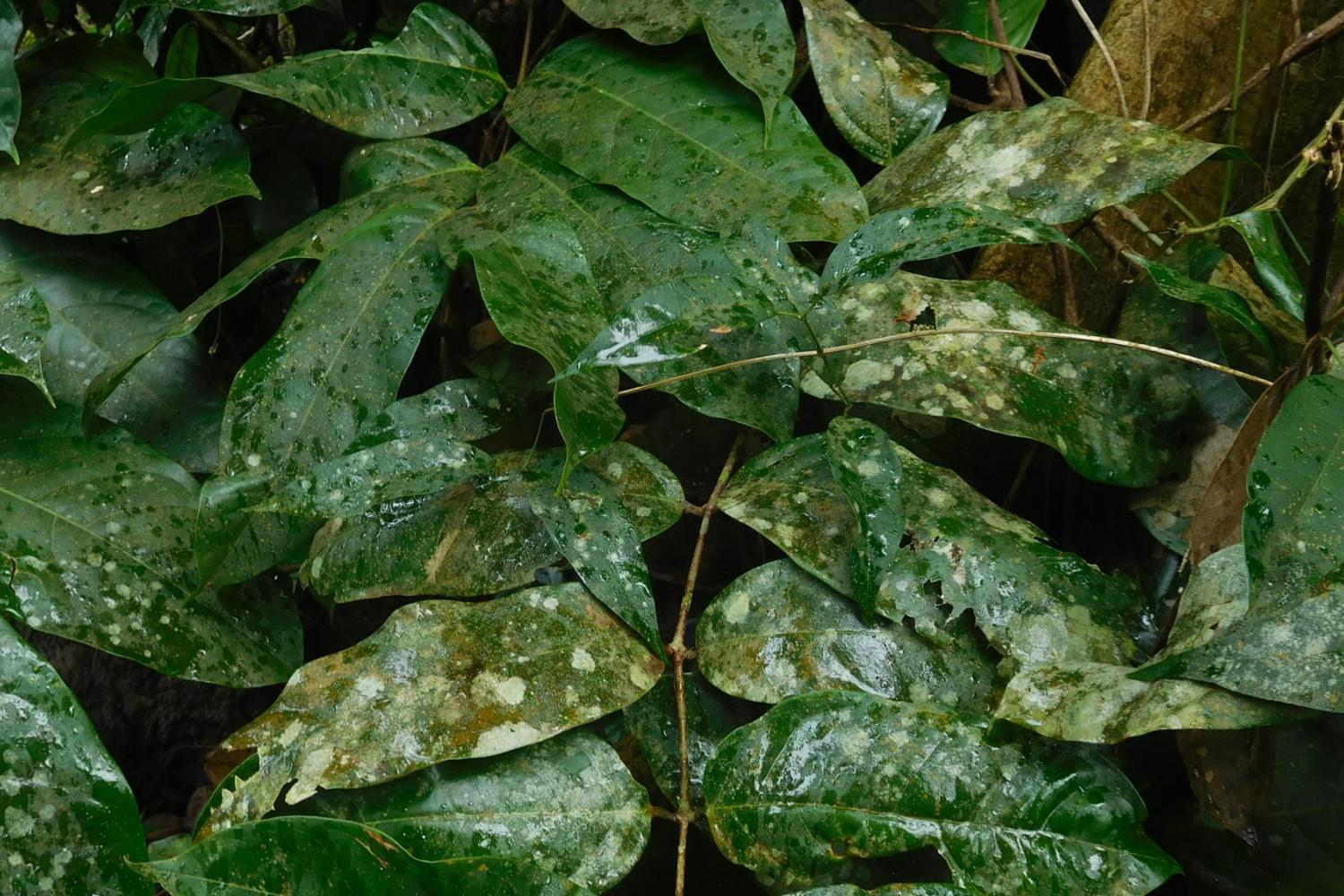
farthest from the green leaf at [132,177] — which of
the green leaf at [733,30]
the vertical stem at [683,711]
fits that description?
the vertical stem at [683,711]

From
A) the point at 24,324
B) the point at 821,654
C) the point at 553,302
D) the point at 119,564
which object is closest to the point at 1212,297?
the point at 821,654

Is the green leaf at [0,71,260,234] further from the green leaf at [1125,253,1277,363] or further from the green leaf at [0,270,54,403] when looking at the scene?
the green leaf at [1125,253,1277,363]

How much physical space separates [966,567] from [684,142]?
18.4 inches

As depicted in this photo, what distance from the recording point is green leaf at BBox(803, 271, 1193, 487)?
88cm

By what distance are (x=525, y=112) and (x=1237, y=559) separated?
0.76 meters

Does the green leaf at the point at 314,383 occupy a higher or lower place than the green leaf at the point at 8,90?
lower

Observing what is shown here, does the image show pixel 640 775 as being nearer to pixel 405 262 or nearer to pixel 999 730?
pixel 999 730

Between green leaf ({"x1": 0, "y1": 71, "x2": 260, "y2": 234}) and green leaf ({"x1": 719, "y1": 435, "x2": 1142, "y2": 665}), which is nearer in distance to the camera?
green leaf ({"x1": 719, "y1": 435, "x2": 1142, "y2": 665})

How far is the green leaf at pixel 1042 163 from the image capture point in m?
0.88

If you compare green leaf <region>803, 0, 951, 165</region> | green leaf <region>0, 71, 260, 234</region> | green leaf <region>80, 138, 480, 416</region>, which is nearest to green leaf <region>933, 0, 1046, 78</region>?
green leaf <region>803, 0, 951, 165</region>

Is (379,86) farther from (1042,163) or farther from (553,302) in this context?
(1042,163)

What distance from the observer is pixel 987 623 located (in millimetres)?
789

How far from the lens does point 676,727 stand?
83cm

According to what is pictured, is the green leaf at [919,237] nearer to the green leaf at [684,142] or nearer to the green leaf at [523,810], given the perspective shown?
the green leaf at [684,142]
